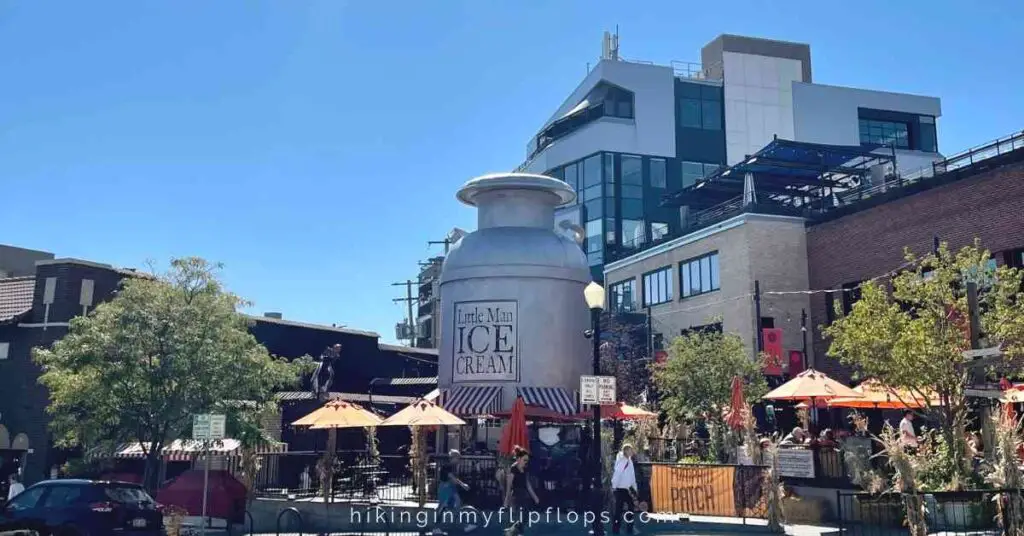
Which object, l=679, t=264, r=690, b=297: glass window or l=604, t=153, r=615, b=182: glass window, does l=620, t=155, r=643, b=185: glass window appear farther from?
l=679, t=264, r=690, b=297: glass window

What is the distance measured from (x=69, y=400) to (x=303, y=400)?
41.0 feet

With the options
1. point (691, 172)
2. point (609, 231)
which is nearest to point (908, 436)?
point (609, 231)

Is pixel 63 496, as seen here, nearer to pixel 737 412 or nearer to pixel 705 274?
pixel 737 412

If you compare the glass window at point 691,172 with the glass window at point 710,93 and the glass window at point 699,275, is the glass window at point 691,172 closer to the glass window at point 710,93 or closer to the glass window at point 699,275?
the glass window at point 710,93

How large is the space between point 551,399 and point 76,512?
1204cm

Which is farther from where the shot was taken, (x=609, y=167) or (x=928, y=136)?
(x=928, y=136)

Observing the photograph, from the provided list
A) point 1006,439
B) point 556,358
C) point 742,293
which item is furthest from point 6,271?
point 1006,439

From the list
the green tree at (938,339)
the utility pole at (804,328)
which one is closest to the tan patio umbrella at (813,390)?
the green tree at (938,339)

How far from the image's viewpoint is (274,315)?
5266 centimetres

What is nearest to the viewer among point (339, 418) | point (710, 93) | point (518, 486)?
point (518, 486)

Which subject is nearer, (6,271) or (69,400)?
(69,400)

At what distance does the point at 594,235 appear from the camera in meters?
57.9

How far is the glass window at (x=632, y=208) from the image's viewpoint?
189 feet

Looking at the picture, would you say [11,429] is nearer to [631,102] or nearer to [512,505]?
[512,505]
